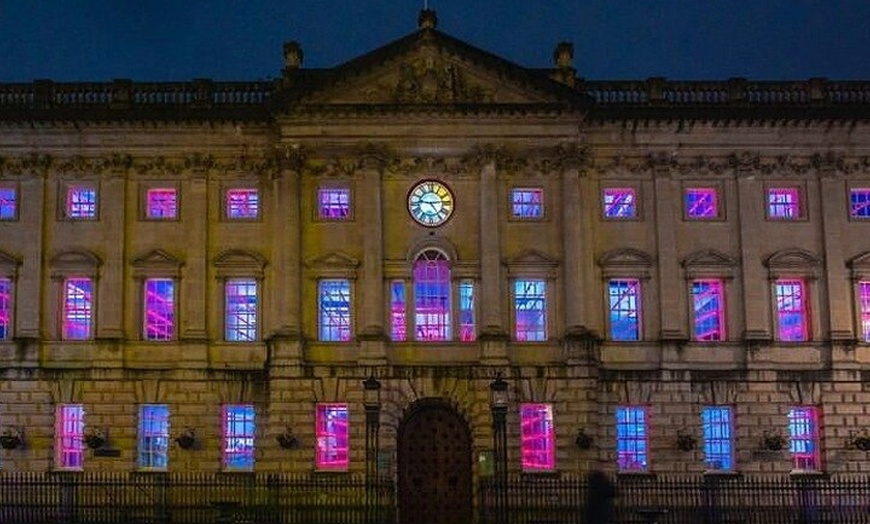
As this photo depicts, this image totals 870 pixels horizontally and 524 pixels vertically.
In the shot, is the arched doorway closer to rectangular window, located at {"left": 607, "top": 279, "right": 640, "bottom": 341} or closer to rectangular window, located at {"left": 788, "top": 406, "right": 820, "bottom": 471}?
rectangular window, located at {"left": 607, "top": 279, "right": 640, "bottom": 341}

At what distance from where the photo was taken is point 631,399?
43.2 metres

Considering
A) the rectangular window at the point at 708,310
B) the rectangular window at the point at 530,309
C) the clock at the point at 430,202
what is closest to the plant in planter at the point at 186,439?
the clock at the point at 430,202

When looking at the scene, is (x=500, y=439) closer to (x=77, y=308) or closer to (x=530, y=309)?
(x=530, y=309)

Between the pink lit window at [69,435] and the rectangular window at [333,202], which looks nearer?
the pink lit window at [69,435]

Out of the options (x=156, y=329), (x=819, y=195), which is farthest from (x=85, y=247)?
(x=819, y=195)

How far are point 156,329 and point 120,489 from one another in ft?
18.3

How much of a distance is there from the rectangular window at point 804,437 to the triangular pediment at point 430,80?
12.7m

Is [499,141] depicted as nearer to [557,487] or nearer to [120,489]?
[557,487]

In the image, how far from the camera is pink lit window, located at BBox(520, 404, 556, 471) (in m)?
42.3

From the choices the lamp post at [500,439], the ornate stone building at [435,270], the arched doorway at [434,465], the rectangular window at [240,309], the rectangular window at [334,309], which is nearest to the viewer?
the lamp post at [500,439]

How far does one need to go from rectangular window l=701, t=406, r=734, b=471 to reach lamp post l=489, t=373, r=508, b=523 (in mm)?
7193

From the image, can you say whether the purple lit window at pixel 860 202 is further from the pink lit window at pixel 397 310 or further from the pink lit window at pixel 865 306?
the pink lit window at pixel 397 310

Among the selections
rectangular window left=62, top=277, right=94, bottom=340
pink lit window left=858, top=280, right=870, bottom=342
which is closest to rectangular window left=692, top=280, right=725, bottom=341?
pink lit window left=858, top=280, right=870, bottom=342

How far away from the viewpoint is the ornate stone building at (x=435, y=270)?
42625 millimetres
